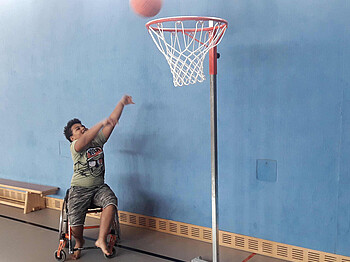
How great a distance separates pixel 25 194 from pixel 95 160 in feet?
6.36

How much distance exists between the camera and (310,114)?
277cm

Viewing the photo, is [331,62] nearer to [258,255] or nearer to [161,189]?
[258,255]

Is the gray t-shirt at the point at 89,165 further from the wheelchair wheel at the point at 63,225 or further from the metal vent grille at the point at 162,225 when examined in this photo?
the metal vent grille at the point at 162,225

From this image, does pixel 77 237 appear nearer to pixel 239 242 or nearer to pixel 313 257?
pixel 239 242

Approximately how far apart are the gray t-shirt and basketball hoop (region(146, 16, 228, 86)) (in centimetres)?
94

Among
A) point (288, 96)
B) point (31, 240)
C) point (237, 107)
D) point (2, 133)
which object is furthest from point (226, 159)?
point (2, 133)

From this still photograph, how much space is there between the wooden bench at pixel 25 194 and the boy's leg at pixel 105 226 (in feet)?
4.88

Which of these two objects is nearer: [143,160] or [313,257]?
[313,257]

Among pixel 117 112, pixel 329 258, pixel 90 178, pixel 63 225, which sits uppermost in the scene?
pixel 117 112

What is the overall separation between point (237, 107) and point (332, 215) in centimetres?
111

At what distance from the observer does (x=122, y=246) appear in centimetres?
332

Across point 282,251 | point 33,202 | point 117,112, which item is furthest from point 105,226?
point 33,202

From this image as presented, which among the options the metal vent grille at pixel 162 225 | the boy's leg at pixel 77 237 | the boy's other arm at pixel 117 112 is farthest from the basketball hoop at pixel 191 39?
the boy's leg at pixel 77 237

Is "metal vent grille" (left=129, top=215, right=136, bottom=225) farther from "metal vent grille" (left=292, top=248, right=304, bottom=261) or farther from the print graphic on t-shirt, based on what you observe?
"metal vent grille" (left=292, top=248, right=304, bottom=261)
